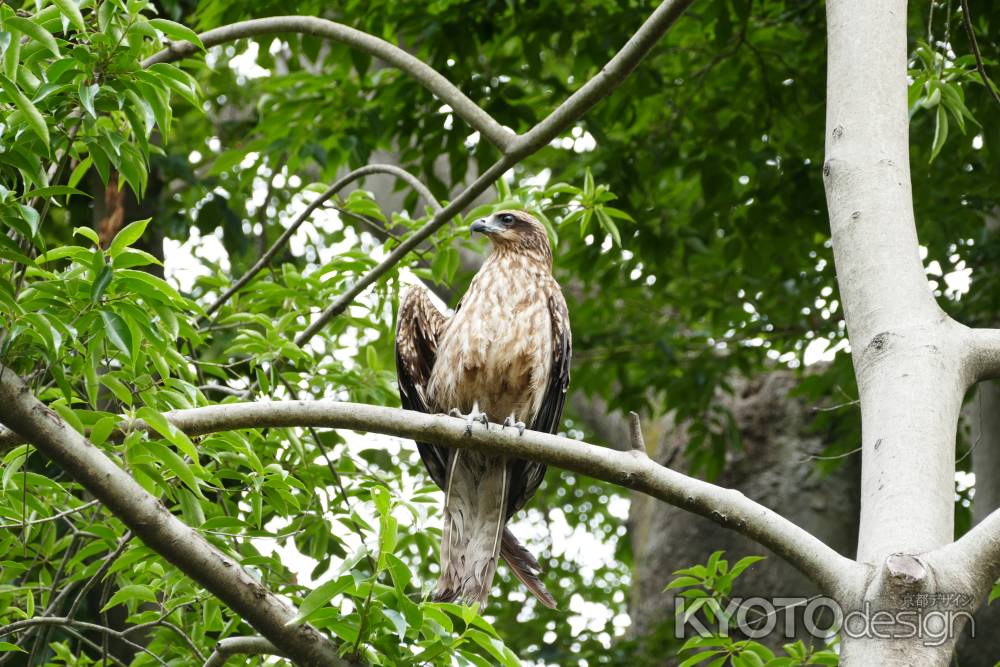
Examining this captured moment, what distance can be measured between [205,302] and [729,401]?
4.26 meters

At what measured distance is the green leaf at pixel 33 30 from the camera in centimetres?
240

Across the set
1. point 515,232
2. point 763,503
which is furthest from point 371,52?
point 763,503

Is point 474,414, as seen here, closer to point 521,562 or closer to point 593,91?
point 521,562

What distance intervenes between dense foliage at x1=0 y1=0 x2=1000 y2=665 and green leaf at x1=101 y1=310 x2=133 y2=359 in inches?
0.4

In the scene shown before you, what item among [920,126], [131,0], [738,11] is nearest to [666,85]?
[738,11]

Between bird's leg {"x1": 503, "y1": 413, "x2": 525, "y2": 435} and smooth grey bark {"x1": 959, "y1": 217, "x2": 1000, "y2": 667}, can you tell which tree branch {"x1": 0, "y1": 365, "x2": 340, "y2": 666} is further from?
smooth grey bark {"x1": 959, "y1": 217, "x2": 1000, "y2": 667}

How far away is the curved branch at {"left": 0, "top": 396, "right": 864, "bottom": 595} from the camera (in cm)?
256

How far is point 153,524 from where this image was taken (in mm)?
2648

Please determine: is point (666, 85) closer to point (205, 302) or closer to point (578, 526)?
point (205, 302)

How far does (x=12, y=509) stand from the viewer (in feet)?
10.2

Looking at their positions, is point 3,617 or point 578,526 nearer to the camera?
point 3,617

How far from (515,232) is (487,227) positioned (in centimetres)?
15

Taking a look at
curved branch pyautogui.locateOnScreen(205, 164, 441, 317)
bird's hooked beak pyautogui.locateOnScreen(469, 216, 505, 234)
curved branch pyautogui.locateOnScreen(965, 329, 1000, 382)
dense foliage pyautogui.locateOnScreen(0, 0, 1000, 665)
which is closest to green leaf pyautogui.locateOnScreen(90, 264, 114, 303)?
Result: dense foliage pyautogui.locateOnScreen(0, 0, 1000, 665)

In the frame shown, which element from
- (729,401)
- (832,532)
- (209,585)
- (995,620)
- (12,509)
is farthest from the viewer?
(729,401)
